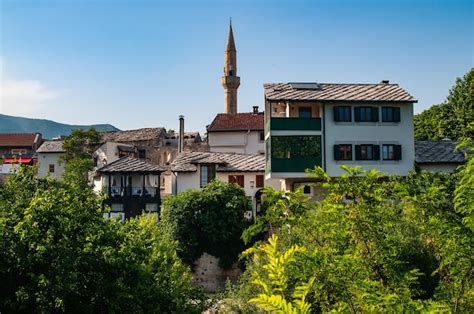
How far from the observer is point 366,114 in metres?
30.9

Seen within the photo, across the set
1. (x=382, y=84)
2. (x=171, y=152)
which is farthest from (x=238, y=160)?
(x=171, y=152)

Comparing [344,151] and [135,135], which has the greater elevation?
[135,135]

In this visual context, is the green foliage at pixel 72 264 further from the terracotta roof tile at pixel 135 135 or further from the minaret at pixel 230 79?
the minaret at pixel 230 79

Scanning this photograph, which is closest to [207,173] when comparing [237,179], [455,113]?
[237,179]

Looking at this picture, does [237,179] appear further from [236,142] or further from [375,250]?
[375,250]

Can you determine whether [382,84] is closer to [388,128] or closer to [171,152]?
[388,128]

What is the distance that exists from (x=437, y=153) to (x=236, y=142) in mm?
23149

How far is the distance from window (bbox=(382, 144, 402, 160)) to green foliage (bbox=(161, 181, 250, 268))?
7776 millimetres

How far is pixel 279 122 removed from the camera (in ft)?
99.5

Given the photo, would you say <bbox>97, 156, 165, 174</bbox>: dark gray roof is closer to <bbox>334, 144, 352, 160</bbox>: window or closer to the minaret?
<bbox>334, 144, 352, 160</bbox>: window

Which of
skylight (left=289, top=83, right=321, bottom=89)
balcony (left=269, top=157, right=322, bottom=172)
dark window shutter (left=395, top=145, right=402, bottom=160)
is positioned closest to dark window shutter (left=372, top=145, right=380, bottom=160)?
dark window shutter (left=395, top=145, right=402, bottom=160)

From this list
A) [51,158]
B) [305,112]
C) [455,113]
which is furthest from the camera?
[51,158]

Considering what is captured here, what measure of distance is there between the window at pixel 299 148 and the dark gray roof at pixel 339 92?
2013mm

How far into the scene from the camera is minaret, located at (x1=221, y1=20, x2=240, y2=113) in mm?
75688
